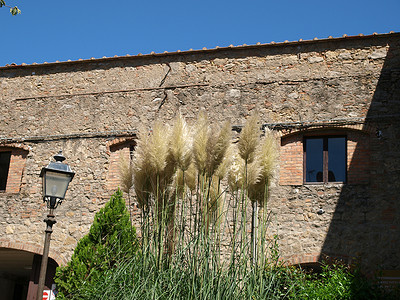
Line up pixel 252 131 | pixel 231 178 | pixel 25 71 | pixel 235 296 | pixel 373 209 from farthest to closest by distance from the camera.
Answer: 1. pixel 25 71
2. pixel 373 209
3. pixel 231 178
4. pixel 252 131
5. pixel 235 296

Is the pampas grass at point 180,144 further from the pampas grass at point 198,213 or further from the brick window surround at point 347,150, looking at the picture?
the brick window surround at point 347,150

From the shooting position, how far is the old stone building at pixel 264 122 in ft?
25.9

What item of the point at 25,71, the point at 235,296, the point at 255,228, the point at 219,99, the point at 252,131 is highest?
the point at 25,71

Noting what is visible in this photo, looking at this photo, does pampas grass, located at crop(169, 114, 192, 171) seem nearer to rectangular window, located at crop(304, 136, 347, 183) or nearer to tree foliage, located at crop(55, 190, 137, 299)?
tree foliage, located at crop(55, 190, 137, 299)

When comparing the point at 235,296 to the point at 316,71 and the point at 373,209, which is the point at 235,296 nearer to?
the point at 373,209

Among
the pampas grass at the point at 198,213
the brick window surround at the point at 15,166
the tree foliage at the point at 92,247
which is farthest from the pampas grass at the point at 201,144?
the brick window surround at the point at 15,166

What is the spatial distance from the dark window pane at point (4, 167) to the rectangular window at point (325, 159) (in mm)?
5259

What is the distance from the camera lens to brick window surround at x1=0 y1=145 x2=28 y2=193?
9.41m

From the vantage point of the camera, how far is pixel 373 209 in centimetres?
778

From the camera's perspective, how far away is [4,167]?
31.9 feet

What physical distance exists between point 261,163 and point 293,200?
3705mm

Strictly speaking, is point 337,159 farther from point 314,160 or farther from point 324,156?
point 314,160

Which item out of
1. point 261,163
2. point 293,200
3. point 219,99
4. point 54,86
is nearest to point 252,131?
point 261,163

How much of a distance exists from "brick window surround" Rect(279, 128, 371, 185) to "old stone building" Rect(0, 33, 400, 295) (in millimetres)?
15
